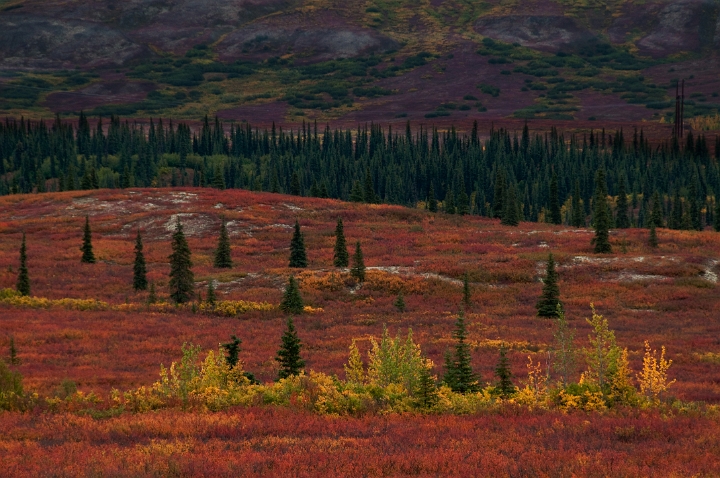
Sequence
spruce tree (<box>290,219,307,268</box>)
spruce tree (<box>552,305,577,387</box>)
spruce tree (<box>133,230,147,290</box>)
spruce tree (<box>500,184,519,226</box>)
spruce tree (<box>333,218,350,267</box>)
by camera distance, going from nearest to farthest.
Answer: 1. spruce tree (<box>552,305,577,387</box>)
2. spruce tree (<box>133,230,147,290</box>)
3. spruce tree (<box>333,218,350,267</box>)
4. spruce tree (<box>290,219,307,268</box>)
5. spruce tree (<box>500,184,519,226</box>)

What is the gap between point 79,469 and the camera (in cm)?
1334

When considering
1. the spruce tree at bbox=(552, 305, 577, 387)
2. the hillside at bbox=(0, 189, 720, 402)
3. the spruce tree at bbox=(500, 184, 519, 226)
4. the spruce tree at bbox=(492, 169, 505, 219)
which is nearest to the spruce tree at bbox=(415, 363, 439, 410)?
the spruce tree at bbox=(552, 305, 577, 387)

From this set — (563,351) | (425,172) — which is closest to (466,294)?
(563,351)

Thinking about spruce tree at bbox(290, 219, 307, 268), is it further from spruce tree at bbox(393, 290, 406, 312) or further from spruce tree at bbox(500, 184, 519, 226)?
spruce tree at bbox(500, 184, 519, 226)

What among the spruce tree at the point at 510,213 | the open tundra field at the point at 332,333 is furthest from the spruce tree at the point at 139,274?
the spruce tree at the point at 510,213

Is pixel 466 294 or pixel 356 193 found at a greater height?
pixel 356 193

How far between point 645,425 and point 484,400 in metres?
4.13

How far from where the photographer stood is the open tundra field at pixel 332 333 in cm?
1462

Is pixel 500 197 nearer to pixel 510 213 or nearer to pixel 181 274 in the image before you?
pixel 510 213

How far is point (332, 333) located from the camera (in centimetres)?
4175

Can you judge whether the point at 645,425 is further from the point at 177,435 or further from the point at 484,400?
the point at 177,435

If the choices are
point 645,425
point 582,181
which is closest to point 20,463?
point 645,425

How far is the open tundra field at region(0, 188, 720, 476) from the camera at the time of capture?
48.0 ft

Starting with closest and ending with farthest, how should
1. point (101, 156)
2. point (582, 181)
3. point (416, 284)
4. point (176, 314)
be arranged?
1. point (176, 314)
2. point (416, 284)
3. point (582, 181)
4. point (101, 156)
